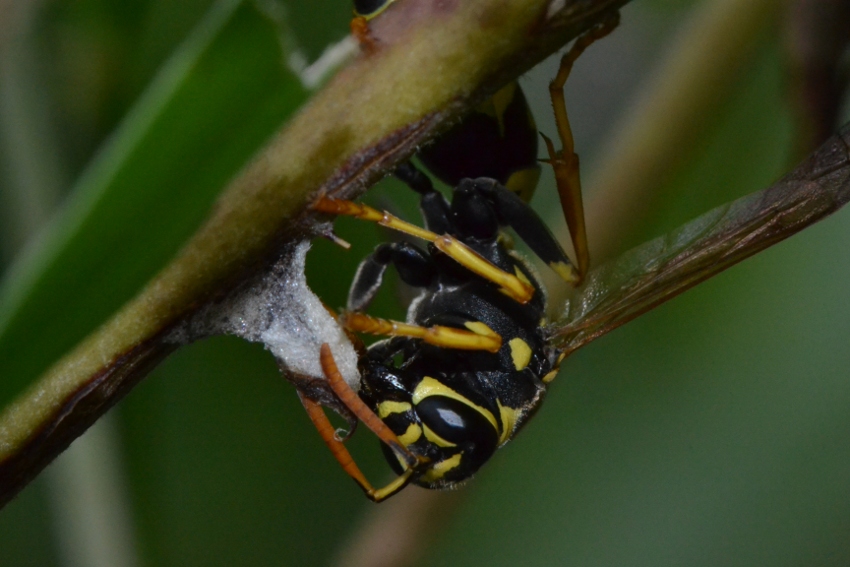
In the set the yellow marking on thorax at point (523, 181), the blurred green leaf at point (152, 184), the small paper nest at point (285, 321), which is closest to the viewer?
the blurred green leaf at point (152, 184)

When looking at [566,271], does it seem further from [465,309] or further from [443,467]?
[443,467]

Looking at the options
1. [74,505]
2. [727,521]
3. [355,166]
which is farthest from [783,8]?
[74,505]

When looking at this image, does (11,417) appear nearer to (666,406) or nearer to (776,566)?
(666,406)

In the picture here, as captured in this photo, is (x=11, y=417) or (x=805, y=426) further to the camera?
(x=805, y=426)

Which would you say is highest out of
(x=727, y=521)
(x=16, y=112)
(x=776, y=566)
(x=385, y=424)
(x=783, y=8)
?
(x=16, y=112)

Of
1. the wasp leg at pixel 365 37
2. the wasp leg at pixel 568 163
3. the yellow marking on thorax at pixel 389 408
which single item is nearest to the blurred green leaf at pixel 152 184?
the wasp leg at pixel 365 37

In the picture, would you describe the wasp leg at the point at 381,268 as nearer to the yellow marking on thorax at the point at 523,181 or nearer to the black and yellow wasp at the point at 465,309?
the black and yellow wasp at the point at 465,309
